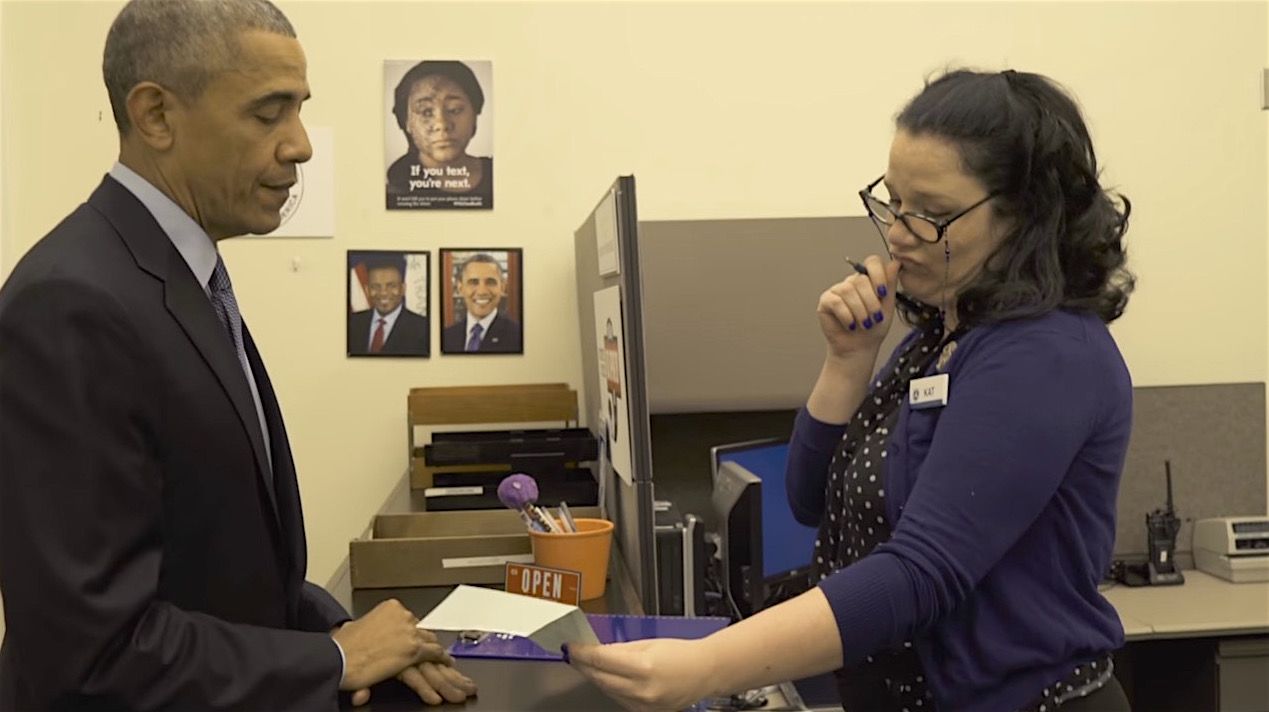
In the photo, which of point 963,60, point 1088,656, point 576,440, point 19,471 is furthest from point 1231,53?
point 19,471

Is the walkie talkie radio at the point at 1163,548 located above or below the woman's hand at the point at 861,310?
below

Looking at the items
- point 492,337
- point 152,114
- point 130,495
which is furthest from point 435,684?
point 492,337

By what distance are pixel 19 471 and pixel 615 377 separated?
39.0 inches

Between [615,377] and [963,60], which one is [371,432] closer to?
[615,377]

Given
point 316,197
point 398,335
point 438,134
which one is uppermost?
point 438,134

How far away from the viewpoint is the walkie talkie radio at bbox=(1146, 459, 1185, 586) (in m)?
2.81

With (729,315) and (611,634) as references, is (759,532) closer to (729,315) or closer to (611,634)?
(729,315)

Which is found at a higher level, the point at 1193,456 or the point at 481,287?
the point at 481,287

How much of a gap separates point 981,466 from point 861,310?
362 millimetres

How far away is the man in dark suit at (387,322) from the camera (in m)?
2.80

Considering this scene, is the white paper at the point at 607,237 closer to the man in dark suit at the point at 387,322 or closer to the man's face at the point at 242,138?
the man's face at the point at 242,138

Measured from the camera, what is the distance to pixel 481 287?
2816mm

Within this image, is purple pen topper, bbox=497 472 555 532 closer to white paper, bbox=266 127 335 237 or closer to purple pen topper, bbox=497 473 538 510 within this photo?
purple pen topper, bbox=497 473 538 510

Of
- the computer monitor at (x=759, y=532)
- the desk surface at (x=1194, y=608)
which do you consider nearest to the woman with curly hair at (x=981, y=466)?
the computer monitor at (x=759, y=532)
